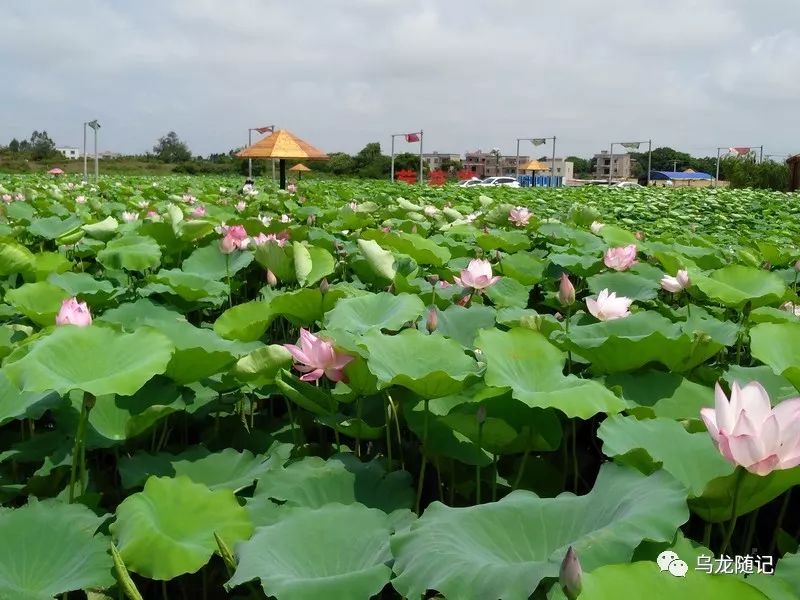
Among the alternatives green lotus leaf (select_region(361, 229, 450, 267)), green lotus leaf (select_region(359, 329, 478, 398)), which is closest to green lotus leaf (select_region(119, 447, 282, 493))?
green lotus leaf (select_region(359, 329, 478, 398))

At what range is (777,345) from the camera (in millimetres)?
1314

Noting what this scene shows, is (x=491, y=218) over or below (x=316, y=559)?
over

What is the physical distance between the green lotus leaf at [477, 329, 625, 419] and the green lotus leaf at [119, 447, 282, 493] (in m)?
0.38

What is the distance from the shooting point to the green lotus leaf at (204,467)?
1123mm

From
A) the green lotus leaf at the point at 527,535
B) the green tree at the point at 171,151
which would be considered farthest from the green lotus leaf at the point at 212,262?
the green tree at the point at 171,151

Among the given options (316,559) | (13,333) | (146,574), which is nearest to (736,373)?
(316,559)

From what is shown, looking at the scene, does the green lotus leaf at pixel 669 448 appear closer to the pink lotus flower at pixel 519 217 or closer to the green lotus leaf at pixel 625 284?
the green lotus leaf at pixel 625 284

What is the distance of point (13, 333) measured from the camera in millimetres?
1562

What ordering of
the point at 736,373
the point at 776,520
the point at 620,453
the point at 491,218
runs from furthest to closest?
the point at 491,218, the point at 736,373, the point at 776,520, the point at 620,453

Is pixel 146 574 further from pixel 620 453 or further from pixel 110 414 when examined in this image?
pixel 620 453

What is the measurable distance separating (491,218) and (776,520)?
275 cm

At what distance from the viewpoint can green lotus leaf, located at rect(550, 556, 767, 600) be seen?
1.90 ft

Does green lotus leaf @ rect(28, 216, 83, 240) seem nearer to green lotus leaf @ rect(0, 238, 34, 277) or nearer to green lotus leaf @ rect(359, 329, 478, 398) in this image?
green lotus leaf @ rect(0, 238, 34, 277)

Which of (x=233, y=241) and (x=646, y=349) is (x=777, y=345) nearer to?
(x=646, y=349)
